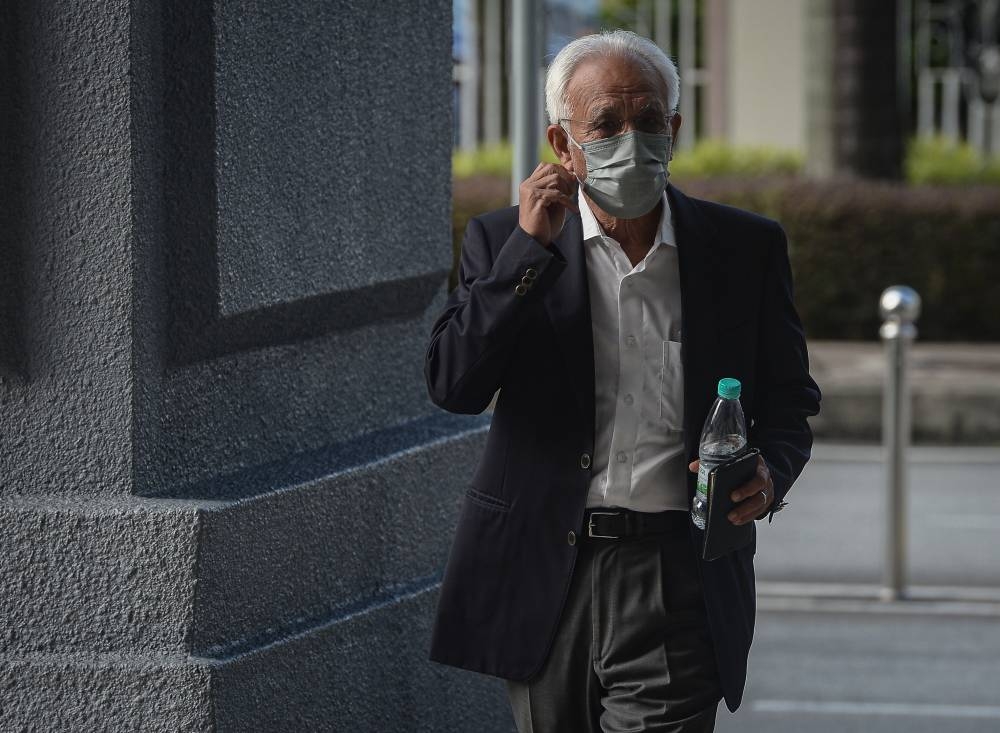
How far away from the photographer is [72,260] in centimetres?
337

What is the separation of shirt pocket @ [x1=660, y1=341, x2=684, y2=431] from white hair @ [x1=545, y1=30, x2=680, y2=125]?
42cm

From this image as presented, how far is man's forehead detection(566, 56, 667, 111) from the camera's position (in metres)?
3.02

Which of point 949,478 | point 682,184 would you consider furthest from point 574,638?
point 682,184

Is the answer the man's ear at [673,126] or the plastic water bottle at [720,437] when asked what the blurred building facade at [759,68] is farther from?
the plastic water bottle at [720,437]

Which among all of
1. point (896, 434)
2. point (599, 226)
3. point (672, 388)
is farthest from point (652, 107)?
point (896, 434)

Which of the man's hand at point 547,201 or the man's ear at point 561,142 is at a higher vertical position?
the man's ear at point 561,142

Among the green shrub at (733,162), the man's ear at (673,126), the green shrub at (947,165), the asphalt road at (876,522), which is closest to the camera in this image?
the man's ear at (673,126)

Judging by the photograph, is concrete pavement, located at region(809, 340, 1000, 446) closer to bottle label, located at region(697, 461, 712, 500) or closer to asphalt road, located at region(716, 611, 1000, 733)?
asphalt road, located at region(716, 611, 1000, 733)

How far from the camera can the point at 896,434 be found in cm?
802

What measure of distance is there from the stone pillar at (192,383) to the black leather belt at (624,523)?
0.74 m

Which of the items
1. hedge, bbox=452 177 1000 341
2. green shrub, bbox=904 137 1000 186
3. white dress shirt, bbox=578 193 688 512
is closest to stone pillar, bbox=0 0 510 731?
white dress shirt, bbox=578 193 688 512

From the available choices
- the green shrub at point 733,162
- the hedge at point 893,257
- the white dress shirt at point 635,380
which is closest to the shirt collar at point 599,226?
the white dress shirt at point 635,380

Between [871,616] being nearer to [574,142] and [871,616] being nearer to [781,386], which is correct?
[781,386]

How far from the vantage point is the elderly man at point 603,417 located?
3.03 m
